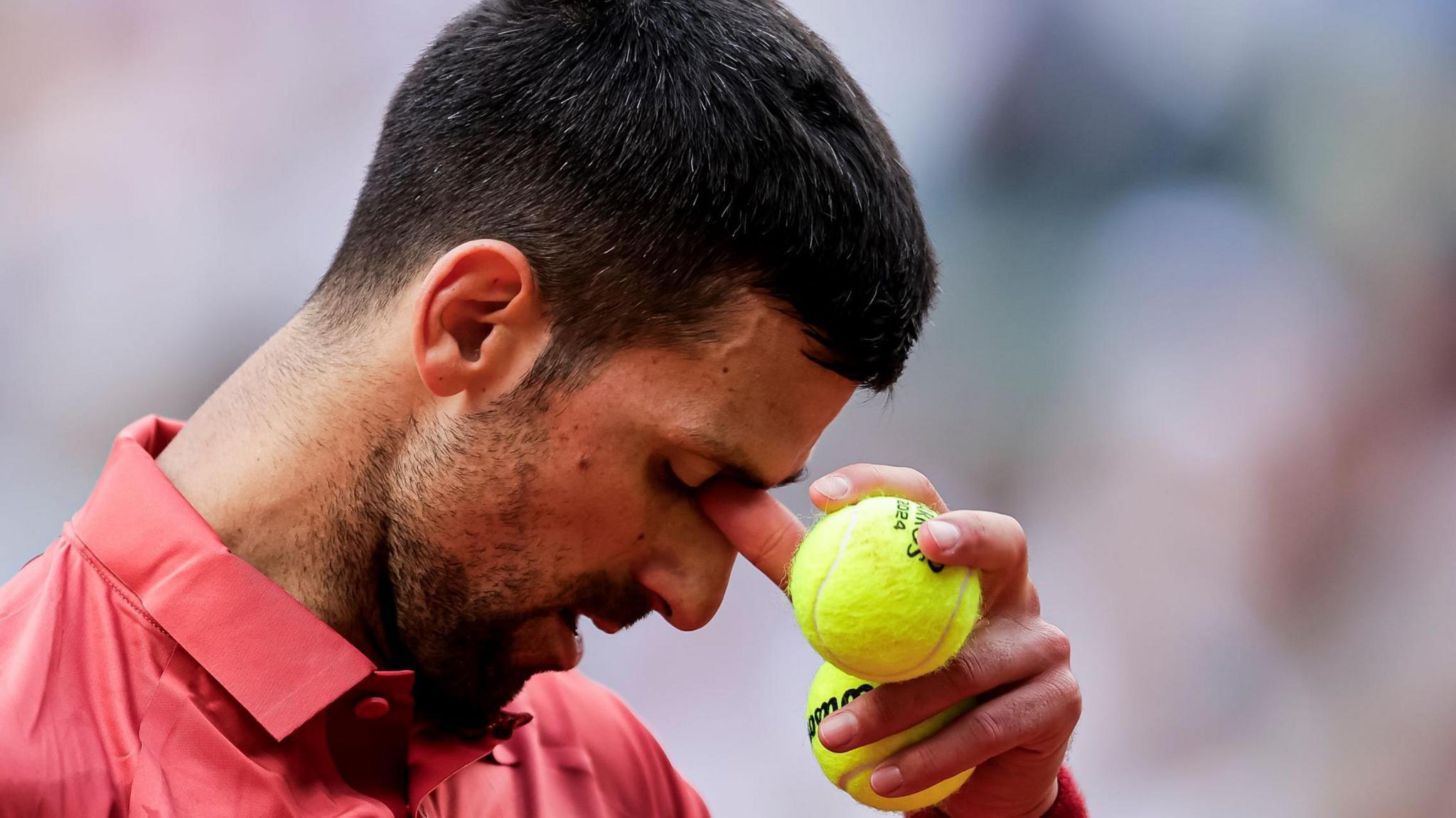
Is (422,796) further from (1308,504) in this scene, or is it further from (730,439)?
(1308,504)

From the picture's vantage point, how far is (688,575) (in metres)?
1.16

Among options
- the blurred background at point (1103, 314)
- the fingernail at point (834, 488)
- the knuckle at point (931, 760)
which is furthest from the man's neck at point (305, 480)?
the blurred background at point (1103, 314)

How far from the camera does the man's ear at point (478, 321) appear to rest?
108 cm

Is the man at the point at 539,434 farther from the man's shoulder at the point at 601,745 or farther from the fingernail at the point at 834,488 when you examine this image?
the man's shoulder at the point at 601,745

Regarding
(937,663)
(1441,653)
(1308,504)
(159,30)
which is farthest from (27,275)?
(1441,653)

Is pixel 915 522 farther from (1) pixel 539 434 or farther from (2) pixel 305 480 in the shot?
(2) pixel 305 480

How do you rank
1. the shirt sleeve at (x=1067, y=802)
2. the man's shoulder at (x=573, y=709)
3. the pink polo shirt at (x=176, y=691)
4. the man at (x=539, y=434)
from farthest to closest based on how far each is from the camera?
the man's shoulder at (x=573, y=709), the shirt sleeve at (x=1067, y=802), the man at (x=539, y=434), the pink polo shirt at (x=176, y=691)

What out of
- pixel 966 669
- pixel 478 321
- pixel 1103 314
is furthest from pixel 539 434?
pixel 1103 314

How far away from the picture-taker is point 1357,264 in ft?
9.58

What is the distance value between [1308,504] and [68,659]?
2601mm

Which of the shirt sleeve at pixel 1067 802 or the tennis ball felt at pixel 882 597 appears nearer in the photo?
the tennis ball felt at pixel 882 597

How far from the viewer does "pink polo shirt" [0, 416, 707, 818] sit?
0.93 m

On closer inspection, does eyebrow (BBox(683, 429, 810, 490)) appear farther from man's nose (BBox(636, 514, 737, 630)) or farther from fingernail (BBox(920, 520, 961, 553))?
fingernail (BBox(920, 520, 961, 553))

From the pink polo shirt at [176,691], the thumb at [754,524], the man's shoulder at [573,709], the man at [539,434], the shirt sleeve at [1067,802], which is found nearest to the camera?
the pink polo shirt at [176,691]
